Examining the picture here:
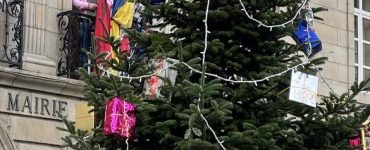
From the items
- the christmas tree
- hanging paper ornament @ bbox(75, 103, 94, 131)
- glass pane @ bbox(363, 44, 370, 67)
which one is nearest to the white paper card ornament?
the christmas tree

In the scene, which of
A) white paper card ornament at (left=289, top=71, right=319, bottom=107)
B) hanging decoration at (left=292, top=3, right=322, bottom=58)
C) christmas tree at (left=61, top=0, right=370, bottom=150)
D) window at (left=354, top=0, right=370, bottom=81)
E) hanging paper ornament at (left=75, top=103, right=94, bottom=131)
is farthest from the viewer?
window at (left=354, top=0, right=370, bottom=81)

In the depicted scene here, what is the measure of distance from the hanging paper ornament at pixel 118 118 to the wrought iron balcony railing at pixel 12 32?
179 inches

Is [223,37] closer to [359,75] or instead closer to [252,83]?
[252,83]

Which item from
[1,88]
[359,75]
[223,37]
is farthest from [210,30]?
[359,75]

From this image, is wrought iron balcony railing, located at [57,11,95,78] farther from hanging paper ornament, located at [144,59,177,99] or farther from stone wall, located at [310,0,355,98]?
stone wall, located at [310,0,355,98]

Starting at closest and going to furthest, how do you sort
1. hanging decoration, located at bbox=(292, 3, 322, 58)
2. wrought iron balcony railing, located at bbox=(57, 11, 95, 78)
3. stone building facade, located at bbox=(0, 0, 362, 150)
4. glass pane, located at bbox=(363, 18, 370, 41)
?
1. hanging decoration, located at bbox=(292, 3, 322, 58)
2. stone building facade, located at bbox=(0, 0, 362, 150)
3. wrought iron balcony railing, located at bbox=(57, 11, 95, 78)
4. glass pane, located at bbox=(363, 18, 370, 41)

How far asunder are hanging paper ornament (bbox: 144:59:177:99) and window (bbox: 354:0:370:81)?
975 cm

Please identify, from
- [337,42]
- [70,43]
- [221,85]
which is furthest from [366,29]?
[221,85]

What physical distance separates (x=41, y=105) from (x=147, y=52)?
3.86 meters

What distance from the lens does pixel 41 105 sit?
500 inches

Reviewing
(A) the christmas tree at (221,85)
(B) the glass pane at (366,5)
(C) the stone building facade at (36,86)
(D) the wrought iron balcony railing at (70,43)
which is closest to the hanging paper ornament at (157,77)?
(A) the christmas tree at (221,85)

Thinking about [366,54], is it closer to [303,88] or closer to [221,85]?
[303,88]

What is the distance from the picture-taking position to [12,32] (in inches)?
508

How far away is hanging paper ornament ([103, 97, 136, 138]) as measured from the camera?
827 cm
